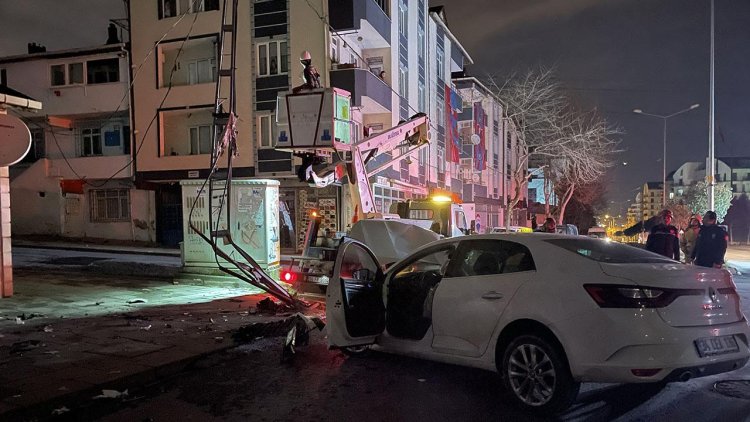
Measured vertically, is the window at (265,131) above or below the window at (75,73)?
below

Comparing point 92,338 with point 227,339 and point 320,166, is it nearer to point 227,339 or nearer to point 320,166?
point 227,339

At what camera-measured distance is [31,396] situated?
5.02 m

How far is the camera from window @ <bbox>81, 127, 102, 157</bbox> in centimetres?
2644

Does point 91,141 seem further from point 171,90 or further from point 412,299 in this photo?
point 412,299

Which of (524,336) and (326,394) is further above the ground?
(524,336)

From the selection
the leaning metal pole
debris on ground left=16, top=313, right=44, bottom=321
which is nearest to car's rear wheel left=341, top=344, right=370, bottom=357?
debris on ground left=16, top=313, right=44, bottom=321

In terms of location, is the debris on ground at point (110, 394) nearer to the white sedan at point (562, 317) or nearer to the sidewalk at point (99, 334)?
A: the sidewalk at point (99, 334)

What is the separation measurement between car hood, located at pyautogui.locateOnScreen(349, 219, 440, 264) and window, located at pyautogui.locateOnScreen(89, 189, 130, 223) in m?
19.3

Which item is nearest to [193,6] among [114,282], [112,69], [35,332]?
[112,69]

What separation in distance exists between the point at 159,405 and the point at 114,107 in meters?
23.0

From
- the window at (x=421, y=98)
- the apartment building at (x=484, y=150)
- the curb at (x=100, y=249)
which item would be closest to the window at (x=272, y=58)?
the curb at (x=100, y=249)

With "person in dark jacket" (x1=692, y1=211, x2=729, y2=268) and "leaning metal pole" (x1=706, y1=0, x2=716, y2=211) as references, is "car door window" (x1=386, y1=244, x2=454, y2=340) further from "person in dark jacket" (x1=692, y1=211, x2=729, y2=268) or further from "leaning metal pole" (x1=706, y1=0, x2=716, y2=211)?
"leaning metal pole" (x1=706, y1=0, x2=716, y2=211)

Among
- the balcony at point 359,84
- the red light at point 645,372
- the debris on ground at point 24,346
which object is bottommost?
the debris on ground at point 24,346

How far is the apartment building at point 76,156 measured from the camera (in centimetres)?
2545
